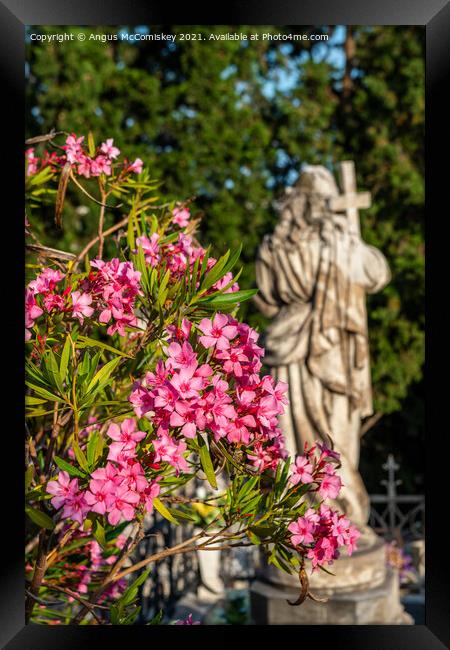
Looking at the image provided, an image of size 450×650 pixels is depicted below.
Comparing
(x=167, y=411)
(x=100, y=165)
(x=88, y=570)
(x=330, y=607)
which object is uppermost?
(x=100, y=165)

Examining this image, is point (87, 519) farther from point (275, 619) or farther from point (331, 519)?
point (275, 619)

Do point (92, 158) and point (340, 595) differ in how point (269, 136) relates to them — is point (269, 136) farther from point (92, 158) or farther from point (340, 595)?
point (92, 158)

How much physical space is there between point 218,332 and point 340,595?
160 inches

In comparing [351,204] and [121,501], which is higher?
[351,204]

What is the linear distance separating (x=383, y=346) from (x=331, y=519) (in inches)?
334

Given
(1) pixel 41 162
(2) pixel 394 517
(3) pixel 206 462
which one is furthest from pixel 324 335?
(2) pixel 394 517

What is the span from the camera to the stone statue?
534 centimetres

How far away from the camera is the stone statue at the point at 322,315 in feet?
17.5

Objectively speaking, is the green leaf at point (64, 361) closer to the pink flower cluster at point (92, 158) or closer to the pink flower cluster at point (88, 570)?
the pink flower cluster at point (92, 158)

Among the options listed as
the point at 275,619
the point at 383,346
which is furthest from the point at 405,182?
the point at 275,619

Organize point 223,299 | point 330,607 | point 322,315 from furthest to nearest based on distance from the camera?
point 322,315
point 330,607
point 223,299

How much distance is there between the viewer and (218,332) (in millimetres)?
1511
